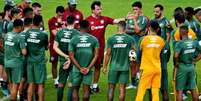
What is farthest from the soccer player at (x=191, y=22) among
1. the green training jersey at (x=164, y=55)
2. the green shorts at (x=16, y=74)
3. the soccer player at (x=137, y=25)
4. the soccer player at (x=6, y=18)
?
the soccer player at (x=6, y=18)

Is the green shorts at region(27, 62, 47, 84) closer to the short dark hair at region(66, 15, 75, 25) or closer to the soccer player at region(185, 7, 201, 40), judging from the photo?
the short dark hair at region(66, 15, 75, 25)

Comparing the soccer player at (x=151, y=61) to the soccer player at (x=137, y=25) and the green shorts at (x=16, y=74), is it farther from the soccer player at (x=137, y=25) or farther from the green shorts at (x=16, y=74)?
the soccer player at (x=137, y=25)

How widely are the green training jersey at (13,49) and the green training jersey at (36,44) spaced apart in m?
0.22

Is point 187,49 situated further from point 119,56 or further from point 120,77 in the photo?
point 120,77

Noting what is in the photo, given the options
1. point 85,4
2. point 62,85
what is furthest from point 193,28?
point 85,4

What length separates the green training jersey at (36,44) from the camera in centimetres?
1562

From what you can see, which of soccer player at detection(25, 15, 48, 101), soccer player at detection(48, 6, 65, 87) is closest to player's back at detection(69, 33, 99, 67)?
soccer player at detection(25, 15, 48, 101)

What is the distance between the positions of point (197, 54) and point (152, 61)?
4.20 feet

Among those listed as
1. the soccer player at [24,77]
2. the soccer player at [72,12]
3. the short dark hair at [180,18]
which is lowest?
the soccer player at [24,77]

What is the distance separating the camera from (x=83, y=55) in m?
15.2

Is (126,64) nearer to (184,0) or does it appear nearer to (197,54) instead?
(197,54)

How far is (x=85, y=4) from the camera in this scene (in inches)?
1356

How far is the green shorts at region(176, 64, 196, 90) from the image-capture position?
15.3 meters

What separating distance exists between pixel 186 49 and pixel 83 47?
239cm
